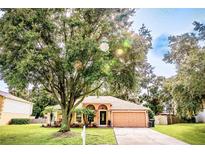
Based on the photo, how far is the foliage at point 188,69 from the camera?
401 inches

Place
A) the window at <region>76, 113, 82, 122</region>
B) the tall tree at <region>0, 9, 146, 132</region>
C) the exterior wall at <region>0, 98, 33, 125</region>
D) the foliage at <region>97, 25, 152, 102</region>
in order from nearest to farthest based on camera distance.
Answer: the tall tree at <region>0, 9, 146, 132</region> < the foliage at <region>97, 25, 152, 102</region> < the exterior wall at <region>0, 98, 33, 125</region> < the window at <region>76, 113, 82, 122</region>

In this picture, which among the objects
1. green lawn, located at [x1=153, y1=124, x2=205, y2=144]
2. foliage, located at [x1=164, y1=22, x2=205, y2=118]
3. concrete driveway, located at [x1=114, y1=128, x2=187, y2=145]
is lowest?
concrete driveway, located at [x1=114, y1=128, x2=187, y2=145]

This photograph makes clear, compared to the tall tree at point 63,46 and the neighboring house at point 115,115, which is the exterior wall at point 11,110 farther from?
the tall tree at point 63,46

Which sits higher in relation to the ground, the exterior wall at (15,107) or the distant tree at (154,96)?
the distant tree at (154,96)

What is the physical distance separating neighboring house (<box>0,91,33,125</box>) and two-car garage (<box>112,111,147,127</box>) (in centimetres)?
708

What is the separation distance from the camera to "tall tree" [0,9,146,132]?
9867 mm

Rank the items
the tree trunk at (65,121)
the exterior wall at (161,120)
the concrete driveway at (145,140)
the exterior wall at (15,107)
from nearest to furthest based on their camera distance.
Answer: the concrete driveway at (145,140), the tree trunk at (65,121), the exterior wall at (15,107), the exterior wall at (161,120)

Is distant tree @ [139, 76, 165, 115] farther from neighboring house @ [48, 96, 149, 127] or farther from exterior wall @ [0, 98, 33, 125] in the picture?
exterior wall @ [0, 98, 33, 125]

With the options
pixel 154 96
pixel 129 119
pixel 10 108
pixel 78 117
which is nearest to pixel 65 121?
pixel 78 117

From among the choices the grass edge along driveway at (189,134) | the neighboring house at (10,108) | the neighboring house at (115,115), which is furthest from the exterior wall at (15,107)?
the grass edge along driveway at (189,134)

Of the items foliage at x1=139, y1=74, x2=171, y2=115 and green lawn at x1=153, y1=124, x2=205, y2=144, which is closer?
green lawn at x1=153, y1=124, x2=205, y2=144

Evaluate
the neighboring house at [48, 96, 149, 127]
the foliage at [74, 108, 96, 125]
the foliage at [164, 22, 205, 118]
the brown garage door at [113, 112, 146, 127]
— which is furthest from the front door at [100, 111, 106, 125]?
the foliage at [164, 22, 205, 118]

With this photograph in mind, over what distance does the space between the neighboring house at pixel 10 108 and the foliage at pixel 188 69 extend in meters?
10.9

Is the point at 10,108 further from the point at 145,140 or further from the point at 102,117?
the point at 145,140
